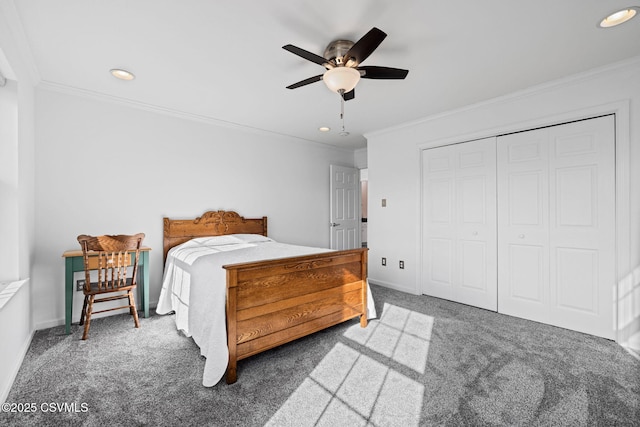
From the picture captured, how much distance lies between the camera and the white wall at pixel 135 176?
2861 mm

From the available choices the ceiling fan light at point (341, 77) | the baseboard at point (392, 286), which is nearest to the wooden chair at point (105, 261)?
the ceiling fan light at point (341, 77)

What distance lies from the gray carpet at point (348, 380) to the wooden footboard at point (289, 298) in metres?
0.16

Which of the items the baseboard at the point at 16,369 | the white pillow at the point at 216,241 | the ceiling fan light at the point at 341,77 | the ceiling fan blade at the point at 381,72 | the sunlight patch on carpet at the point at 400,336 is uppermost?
the ceiling fan blade at the point at 381,72

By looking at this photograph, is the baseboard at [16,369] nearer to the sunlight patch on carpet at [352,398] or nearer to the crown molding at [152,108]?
the sunlight patch on carpet at [352,398]

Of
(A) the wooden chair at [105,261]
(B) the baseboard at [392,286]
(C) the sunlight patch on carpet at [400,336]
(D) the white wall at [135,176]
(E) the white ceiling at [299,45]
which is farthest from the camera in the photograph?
(B) the baseboard at [392,286]

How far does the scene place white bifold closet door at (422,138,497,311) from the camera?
11.0 ft

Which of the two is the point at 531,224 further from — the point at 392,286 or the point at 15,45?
the point at 15,45

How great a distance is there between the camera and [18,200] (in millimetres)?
2182

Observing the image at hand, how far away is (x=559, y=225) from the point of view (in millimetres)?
2842

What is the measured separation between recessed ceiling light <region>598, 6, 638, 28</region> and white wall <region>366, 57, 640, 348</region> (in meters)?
0.77

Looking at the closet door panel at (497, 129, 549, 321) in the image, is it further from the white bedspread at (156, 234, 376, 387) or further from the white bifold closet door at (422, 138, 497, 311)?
the white bedspread at (156, 234, 376, 387)

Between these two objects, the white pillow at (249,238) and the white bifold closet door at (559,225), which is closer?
the white bifold closet door at (559,225)

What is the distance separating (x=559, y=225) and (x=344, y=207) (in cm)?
322

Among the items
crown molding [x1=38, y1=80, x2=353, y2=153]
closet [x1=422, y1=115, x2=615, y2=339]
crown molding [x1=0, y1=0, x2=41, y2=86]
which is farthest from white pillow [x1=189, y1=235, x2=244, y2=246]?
closet [x1=422, y1=115, x2=615, y2=339]
